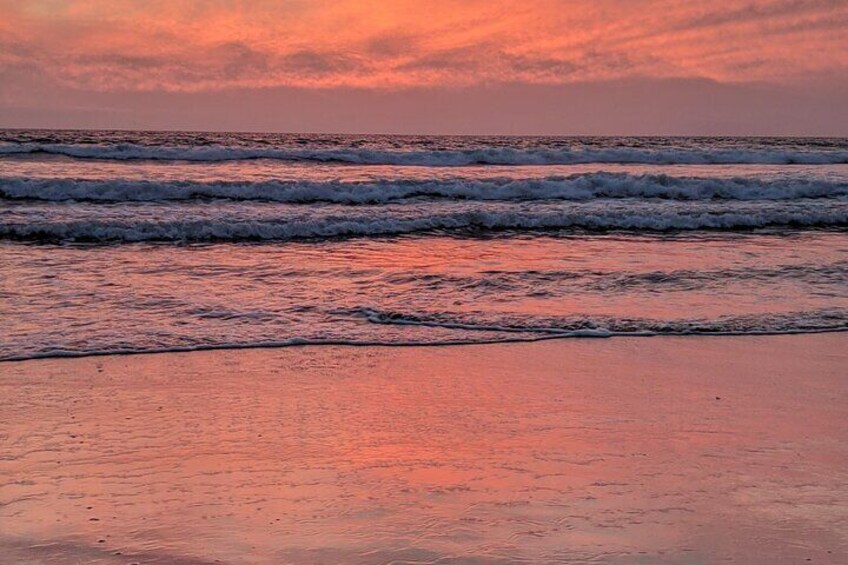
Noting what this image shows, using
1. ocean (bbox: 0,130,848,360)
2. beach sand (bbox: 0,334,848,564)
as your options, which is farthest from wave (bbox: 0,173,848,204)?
beach sand (bbox: 0,334,848,564)

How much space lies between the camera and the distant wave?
82.0ft

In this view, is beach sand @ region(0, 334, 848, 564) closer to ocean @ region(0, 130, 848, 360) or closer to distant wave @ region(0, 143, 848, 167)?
ocean @ region(0, 130, 848, 360)

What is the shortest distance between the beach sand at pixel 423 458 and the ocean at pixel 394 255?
967mm

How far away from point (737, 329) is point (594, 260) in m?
3.77

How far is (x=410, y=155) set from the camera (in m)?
26.3

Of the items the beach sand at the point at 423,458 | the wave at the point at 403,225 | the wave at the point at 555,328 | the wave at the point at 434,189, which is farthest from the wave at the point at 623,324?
the wave at the point at 434,189

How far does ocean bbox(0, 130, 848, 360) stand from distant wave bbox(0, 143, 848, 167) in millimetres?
1264

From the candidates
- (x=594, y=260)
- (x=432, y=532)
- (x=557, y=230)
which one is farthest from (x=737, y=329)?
(x=557, y=230)

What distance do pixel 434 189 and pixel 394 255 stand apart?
7.69 meters

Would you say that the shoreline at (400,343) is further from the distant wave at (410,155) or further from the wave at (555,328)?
the distant wave at (410,155)

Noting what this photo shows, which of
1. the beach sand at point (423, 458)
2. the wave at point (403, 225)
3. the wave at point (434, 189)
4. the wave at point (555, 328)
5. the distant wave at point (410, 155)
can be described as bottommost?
the beach sand at point (423, 458)

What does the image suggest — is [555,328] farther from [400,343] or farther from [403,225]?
[403,225]

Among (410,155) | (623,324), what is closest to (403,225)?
(623,324)

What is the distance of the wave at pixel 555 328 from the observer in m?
6.58
